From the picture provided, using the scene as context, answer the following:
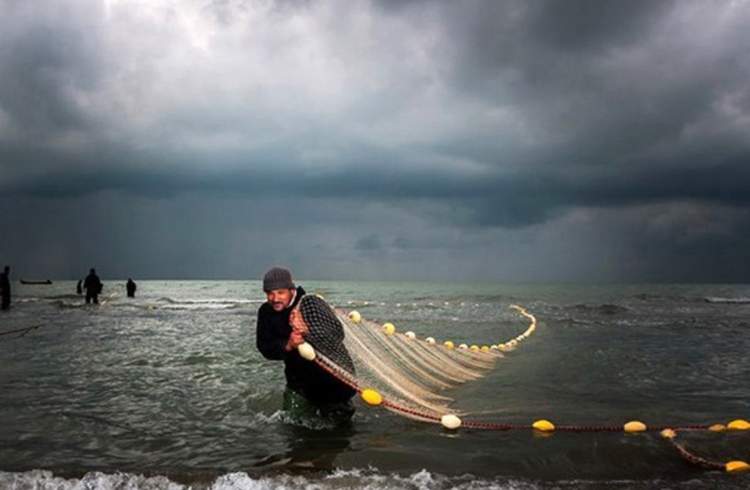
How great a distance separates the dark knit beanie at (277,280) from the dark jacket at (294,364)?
0.63ft

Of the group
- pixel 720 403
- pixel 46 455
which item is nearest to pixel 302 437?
pixel 46 455

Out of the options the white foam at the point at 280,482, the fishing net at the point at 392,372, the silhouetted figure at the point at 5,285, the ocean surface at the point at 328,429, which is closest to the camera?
the white foam at the point at 280,482

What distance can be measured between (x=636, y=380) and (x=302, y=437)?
702 centimetres

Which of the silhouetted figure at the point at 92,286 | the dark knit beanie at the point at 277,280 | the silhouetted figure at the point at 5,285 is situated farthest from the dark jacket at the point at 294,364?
the silhouetted figure at the point at 92,286

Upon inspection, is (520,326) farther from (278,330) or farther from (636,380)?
(278,330)

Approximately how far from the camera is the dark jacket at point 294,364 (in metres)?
5.62

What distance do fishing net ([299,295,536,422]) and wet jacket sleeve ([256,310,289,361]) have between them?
0.40m

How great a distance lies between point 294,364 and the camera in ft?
19.3

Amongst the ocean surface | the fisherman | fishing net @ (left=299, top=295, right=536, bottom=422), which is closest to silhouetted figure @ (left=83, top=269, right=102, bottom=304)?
the ocean surface

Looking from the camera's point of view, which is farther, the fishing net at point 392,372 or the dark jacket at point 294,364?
the dark jacket at point 294,364

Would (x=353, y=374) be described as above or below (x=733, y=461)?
above

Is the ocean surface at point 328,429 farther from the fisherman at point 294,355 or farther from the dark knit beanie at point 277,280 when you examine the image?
the dark knit beanie at point 277,280

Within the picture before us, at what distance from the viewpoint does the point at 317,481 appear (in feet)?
14.8

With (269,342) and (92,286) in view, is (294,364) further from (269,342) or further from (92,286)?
(92,286)
